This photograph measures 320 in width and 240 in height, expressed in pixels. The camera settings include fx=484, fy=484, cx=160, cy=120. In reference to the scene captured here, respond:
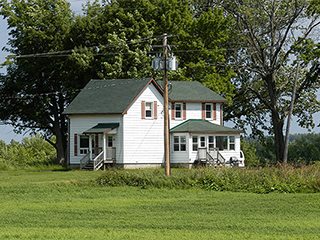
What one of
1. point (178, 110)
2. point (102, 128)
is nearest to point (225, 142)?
point (178, 110)

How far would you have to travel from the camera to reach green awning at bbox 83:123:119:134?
38.2 m

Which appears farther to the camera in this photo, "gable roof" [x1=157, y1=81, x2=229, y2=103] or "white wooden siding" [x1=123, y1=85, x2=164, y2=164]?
"gable roof" [x1=157, y1=81, x2=229, y2=103]

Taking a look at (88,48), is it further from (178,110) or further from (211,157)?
(211,157)

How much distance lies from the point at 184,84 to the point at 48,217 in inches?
1274

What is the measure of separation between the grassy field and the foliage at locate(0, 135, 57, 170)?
903 inches

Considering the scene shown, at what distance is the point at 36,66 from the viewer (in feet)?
153

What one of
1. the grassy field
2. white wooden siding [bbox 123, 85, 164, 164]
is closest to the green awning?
white wooden siding [bbox 123, 85, 164, 164]

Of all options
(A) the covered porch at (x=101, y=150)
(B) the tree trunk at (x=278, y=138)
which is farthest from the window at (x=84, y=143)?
(B) the tree trunk at (x=278, y=138)

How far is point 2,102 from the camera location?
4744 cm

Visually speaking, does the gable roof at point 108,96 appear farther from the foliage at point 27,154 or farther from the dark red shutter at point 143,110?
the foliage at point 27,154

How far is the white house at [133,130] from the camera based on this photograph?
39.5 metres

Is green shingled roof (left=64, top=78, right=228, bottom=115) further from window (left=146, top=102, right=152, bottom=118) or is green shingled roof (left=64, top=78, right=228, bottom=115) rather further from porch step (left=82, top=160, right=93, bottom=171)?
porch step (left=82, top=160, right=93, bottom=171)

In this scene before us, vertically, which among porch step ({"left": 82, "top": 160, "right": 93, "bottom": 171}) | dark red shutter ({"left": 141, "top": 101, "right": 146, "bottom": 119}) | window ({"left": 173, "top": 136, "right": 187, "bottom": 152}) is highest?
dark red shutter ({"left": 141, "top": 101, "right": 146, "bottom": 119})

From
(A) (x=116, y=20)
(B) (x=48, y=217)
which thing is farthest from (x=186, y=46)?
(B) (x=48, y=217)
